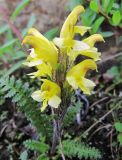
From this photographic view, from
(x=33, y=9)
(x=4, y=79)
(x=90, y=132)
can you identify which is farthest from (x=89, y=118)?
(x=33, y=9)

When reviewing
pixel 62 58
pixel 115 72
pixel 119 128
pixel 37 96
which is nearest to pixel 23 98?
pixel 37 96

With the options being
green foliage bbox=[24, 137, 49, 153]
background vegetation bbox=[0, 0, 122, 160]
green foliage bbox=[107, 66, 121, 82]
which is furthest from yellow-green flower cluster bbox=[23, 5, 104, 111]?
green foliage bbox=[107, 66, 121, 82]

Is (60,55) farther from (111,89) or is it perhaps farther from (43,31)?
(43,31)

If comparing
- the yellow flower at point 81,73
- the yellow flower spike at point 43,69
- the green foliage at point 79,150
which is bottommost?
the green foliage at point 79,150

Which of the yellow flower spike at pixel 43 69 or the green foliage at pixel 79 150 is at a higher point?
the yellow flower spike at pixel 43 69

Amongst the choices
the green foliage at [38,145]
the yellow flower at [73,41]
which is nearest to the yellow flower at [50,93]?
the yellow flower at [73,41]

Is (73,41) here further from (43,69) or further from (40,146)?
(40,146)

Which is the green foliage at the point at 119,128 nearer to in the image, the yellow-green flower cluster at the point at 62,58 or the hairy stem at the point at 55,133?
the hairy stem at the point at 55,133

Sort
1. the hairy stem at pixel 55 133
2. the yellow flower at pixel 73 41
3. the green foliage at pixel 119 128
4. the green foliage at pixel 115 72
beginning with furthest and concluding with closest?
the green foliage at pixel 115 72, the green foliage at pixel 119 128, the hairy stem at pixel 55 133, the yellow flower at pixel 73 41
